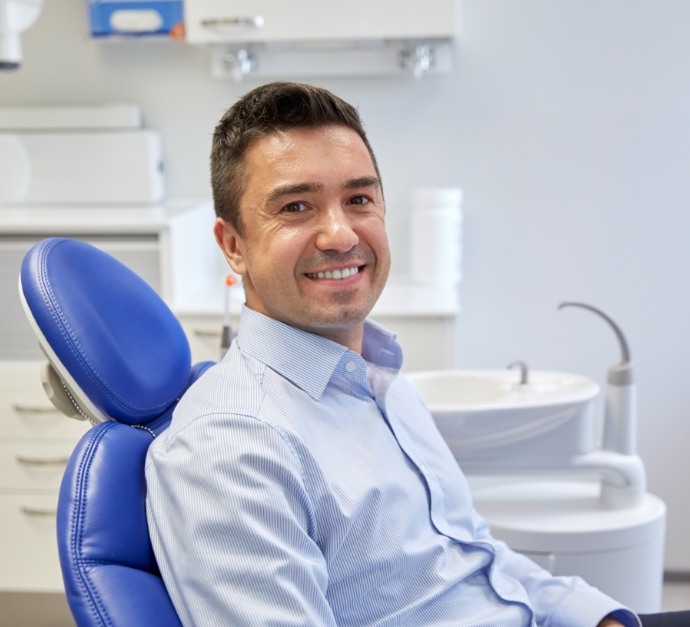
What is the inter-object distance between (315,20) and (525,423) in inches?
42.7

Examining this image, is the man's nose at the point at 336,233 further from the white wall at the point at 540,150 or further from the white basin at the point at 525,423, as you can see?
the white wall at the point at 540,150

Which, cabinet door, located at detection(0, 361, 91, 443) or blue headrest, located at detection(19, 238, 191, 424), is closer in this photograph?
blue headrest, located at detection(19, 238, 191, 424)

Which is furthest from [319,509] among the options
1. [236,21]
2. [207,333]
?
[236,21]

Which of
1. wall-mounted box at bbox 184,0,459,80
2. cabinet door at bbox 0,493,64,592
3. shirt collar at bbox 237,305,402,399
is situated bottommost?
cabinet door at bbox 0,493,64,592

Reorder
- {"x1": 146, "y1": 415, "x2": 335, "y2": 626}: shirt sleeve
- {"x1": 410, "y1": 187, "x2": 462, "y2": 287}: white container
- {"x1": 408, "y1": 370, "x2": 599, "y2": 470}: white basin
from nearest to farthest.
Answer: {"x1": 146, "y1": 415, "x2": 335, "y2": 626}: shirt sleeve < {"x1": 408, "y1": 370, "x2": 599, "y2": 470}: white basin < {"x1": 410, "y1": 187, "x2": 462, "y2": 287}: white container

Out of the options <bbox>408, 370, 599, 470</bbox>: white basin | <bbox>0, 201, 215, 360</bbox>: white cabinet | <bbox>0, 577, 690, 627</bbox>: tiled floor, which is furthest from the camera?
<bbox>0, 577, 690, 627</bbox>: tiled floor

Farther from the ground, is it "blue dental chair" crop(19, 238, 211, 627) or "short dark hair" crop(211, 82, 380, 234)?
"short dark hair" crop(211, 82, 380, 234)

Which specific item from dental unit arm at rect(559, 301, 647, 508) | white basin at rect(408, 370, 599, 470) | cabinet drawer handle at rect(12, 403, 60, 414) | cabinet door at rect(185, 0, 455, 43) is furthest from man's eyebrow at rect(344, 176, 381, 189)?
cabinet drawer handle at rect(12, 403, 60, 414)

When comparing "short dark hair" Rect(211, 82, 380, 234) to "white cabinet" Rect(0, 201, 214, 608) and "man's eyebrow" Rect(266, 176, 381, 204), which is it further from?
"white cabinet" Rect(0, 201, 214, 608)

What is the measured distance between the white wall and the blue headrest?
54.3 inches

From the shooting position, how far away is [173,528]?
0.97 metres

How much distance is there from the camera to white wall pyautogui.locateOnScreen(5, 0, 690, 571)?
242 centimetres

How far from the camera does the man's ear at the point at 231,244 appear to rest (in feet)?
3.92

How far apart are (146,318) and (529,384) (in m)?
0.96
